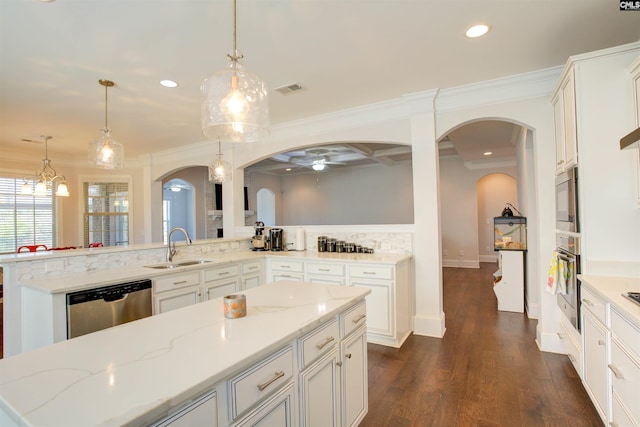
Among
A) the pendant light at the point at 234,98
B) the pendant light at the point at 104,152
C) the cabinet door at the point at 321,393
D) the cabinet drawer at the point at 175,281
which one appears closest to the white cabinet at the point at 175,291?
the cabinet drawer at the point at 175,281

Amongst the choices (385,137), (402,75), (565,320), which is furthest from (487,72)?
(565,320)

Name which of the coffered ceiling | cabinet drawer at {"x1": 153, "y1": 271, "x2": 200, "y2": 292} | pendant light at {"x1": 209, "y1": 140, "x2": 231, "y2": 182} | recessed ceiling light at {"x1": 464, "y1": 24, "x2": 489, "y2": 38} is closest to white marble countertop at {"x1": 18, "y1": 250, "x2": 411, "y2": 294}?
cabinet drawer at {"x1": 153, "y1": 271, "x2": 200, "y2": 292}

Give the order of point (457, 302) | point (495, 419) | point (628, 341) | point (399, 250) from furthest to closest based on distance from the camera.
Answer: point (457, 302)
point (399, 250)
point (495, 419)
point (628, 341)

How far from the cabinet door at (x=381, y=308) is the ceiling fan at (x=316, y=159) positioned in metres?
3.89

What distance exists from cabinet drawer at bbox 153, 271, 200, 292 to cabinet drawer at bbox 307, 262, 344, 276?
122 cm

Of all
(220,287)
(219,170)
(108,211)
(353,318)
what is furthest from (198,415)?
(108,211)

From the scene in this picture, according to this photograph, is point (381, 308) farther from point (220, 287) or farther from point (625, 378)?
point (625, 378)

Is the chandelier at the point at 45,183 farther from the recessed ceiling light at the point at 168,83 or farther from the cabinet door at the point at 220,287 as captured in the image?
the cabinet door at the point at 220,287

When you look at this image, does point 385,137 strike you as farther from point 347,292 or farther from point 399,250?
point 347,292

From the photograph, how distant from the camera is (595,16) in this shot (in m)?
2.21

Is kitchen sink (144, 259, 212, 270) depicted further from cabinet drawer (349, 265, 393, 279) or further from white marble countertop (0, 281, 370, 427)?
white marble countertop (0, 281, 370, 427)

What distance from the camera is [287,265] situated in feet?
13.0

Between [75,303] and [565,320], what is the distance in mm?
3833

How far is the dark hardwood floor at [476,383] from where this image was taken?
2.12 meters
